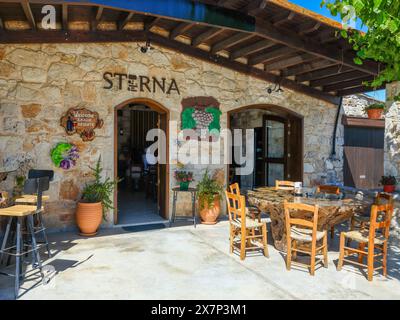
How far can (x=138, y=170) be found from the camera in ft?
31.2

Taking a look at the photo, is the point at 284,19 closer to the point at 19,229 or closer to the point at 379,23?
the point at 379,23

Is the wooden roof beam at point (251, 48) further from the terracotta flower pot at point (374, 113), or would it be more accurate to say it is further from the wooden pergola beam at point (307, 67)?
the terracotta flower pot at point (374, 113)

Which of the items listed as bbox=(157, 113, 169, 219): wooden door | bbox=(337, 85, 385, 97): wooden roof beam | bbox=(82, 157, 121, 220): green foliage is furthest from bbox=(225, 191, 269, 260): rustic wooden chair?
bbox=(337, 85, 385, 97): wooden roof beam

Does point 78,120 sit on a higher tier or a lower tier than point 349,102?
lower

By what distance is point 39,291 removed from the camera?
119 inches

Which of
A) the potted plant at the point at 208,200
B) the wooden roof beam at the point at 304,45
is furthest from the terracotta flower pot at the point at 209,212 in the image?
the wooden roof beam at the point at 304,45

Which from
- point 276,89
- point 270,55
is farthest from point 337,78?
point 270,55

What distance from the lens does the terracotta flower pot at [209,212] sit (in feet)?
19.0

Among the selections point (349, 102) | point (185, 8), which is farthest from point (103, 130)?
point (349, 102)

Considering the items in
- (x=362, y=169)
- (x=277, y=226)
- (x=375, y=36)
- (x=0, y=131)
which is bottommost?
(x=277, y=226)

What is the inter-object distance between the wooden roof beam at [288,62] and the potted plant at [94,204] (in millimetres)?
3689

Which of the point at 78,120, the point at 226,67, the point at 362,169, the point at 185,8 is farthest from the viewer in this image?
the point at 362,169

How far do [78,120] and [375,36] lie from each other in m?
4.13

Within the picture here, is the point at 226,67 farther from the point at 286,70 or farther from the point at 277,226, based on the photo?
the point at 277,226
